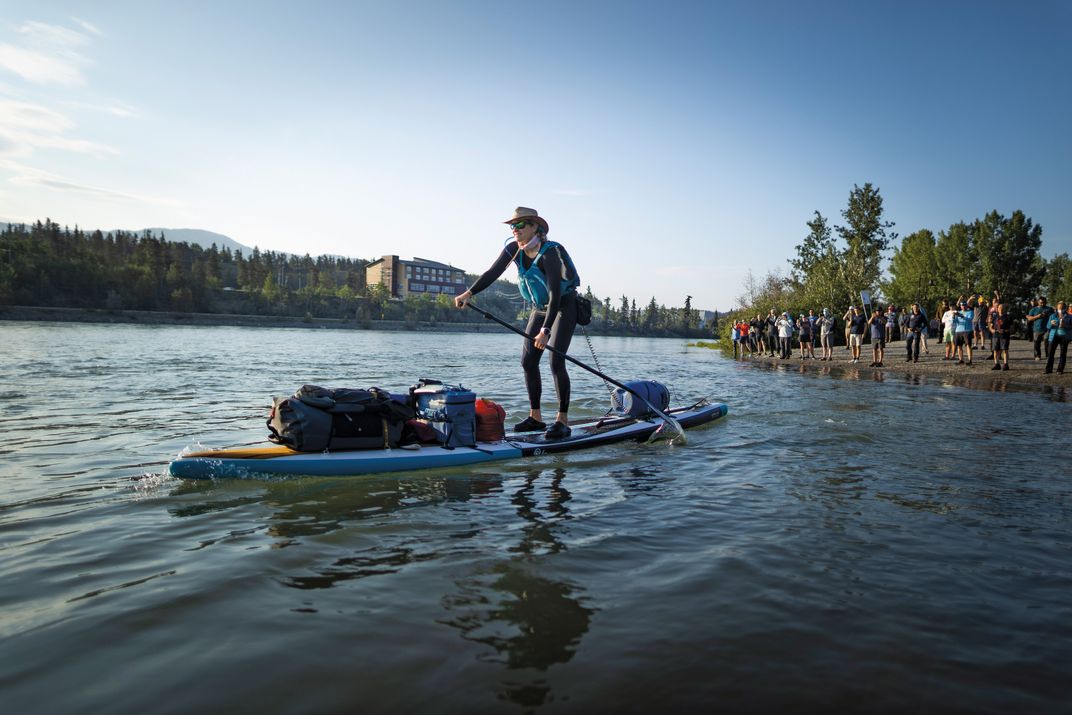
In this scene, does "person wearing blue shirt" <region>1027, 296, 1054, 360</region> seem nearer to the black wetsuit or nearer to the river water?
the river water

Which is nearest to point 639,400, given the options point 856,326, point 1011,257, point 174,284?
point 856,326

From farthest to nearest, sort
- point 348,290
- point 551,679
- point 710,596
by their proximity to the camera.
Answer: point 348,290 → point 710,596 → point 551,679

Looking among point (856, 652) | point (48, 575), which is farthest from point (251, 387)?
point (856, 652)

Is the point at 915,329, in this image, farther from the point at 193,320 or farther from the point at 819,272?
the point at 193,320

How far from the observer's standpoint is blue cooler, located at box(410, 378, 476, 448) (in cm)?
757

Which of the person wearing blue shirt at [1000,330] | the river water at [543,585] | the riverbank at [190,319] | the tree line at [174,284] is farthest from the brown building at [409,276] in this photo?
the river water at [543,585]

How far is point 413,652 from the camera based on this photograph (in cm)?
315

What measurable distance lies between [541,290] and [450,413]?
7.35 ft

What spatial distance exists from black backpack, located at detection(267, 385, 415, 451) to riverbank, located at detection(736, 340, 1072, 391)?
61.9ft

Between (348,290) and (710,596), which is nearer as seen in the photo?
(710,596)

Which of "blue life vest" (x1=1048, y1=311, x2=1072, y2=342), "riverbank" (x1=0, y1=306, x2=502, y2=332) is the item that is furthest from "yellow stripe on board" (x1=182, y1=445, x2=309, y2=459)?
"riverbank" (x1=0, y1=306, x2=502, y2=332)

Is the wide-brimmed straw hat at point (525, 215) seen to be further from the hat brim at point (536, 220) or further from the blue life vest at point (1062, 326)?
the blue life vest at point (1062, 326)

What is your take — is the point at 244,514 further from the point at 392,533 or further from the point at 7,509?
the point at 7,509

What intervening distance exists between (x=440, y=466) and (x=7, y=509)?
13.2 feet
